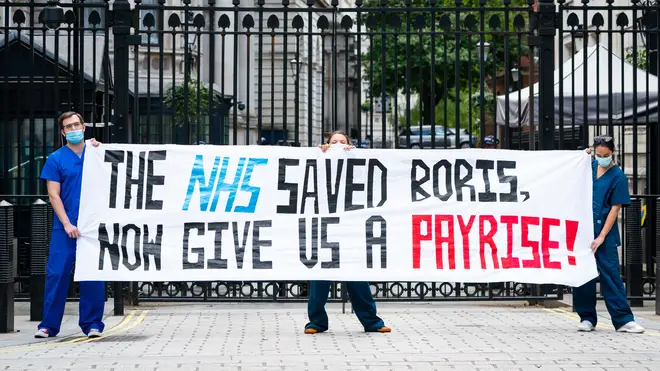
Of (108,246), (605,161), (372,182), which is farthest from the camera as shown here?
(372,182)

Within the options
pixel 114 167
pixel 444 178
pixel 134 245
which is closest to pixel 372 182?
pixel 444 178

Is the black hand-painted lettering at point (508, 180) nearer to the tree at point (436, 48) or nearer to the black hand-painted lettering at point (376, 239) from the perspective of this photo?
the black hand-painted lettering at point (376, 239)

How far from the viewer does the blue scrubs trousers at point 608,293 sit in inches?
427

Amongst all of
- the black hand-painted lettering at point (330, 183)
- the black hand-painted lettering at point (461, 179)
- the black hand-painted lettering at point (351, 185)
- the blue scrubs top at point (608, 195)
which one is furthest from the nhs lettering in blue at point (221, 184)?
the blue scrubs top at point (608, 195)

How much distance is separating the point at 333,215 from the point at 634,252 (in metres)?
3.79

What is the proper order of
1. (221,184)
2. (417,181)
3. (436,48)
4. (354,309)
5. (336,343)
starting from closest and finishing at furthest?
(336,343) → (354,309) → (221,184) → (417,181) → (436,48)

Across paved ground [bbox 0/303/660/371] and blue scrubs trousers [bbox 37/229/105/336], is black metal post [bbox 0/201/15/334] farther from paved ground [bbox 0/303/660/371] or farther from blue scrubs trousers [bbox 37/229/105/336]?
blue scrubs trousers [bbox 37/229/105/336]

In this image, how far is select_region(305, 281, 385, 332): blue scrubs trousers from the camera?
35.3 ft

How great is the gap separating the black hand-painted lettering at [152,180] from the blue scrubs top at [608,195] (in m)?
3.83

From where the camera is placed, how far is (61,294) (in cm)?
1041

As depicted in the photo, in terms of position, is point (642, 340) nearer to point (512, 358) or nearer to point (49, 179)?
point (512, 358)

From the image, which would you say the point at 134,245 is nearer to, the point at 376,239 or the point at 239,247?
the point at 239,247

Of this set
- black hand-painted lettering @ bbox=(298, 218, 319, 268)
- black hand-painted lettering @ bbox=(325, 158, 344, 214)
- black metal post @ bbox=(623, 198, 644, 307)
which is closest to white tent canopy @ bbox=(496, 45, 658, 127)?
black metal post @ bbox=(623, 198, 644, 307)

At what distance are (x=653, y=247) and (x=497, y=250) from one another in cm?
395
